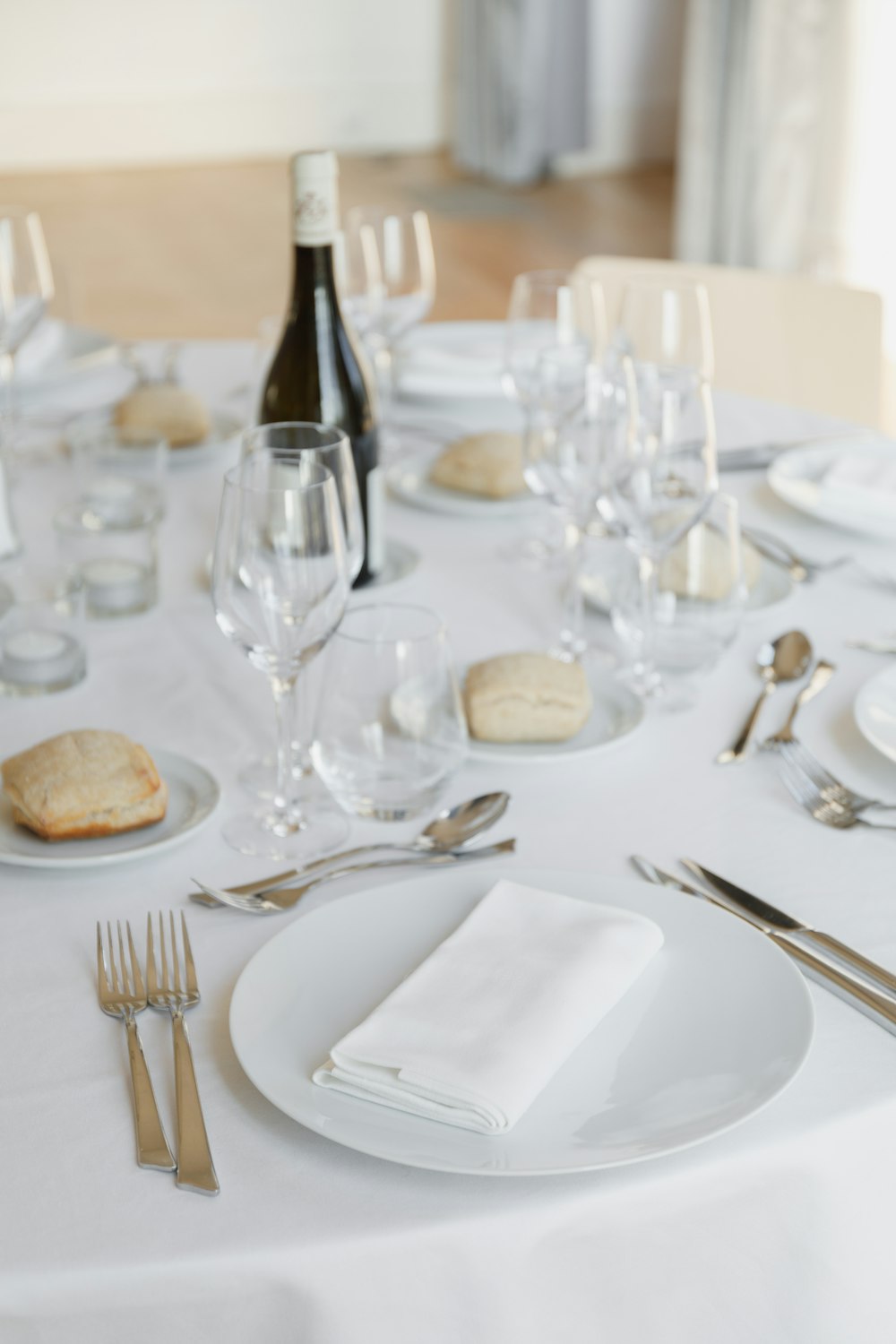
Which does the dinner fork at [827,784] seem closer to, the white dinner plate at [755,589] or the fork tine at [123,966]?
the white dinner plate at [755,589]

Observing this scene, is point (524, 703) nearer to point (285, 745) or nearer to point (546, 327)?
point (285, 745)

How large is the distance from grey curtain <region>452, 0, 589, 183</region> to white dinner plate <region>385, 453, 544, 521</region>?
5.39 metres

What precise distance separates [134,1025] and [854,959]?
0.36 metres

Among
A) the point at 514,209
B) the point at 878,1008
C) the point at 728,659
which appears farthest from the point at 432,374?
the point at 514,209

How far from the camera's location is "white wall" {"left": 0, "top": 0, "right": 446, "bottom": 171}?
6531 mm

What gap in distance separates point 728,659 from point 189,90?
647cm

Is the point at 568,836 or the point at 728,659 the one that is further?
the point at 728,659

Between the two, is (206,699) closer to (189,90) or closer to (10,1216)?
(10,1216)

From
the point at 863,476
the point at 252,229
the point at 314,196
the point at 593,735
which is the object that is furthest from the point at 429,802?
Result: the point at 252,229

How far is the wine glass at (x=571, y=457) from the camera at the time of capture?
1140 millimetres

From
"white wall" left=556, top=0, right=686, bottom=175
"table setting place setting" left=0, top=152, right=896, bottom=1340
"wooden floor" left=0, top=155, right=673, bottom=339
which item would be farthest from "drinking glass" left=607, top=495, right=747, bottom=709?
"white wall" left=556, top=0, right=686, bottom=175

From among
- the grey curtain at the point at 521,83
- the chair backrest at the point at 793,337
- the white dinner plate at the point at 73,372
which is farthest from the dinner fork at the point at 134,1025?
the grey curtain at the point at 521,83

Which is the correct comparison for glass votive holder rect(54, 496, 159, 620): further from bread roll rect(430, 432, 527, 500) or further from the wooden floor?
the wooden floor

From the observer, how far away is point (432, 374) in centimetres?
170
